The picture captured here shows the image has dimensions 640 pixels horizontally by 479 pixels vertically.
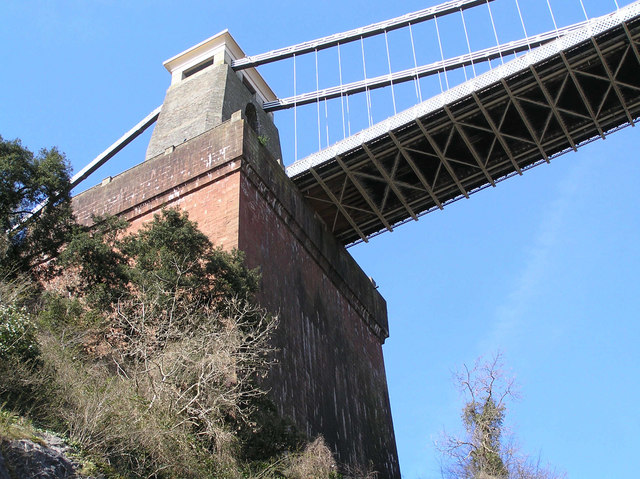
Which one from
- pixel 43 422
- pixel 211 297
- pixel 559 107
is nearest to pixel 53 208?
pixel 211 297

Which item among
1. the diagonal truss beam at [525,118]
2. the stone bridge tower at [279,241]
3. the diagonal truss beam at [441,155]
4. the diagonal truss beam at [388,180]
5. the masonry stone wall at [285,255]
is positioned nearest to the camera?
the masonry stone wall at [285,255]

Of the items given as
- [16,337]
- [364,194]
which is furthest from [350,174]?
[16,337]

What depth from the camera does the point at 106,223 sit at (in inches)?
728

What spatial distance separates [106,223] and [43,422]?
7.96m

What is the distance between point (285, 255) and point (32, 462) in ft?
37.9

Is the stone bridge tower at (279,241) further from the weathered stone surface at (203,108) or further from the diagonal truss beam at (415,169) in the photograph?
the diagonal truss beam at (415,169)

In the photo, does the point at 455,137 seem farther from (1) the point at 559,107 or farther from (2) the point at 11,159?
(2) the point at 11,159

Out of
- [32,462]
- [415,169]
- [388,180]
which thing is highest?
[415,169]

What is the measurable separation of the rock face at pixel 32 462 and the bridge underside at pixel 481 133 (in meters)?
13.2

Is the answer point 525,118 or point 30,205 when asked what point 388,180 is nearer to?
point 525,118

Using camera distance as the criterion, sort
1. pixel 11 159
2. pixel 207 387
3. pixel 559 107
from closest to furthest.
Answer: pixel 207 387, pixel 11 159, pixel 559 107

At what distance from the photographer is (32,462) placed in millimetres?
9203

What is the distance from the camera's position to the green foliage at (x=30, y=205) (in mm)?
16891

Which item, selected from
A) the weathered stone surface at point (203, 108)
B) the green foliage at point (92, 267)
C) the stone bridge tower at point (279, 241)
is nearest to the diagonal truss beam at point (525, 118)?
the stone bridge tower at point (279, 241)
